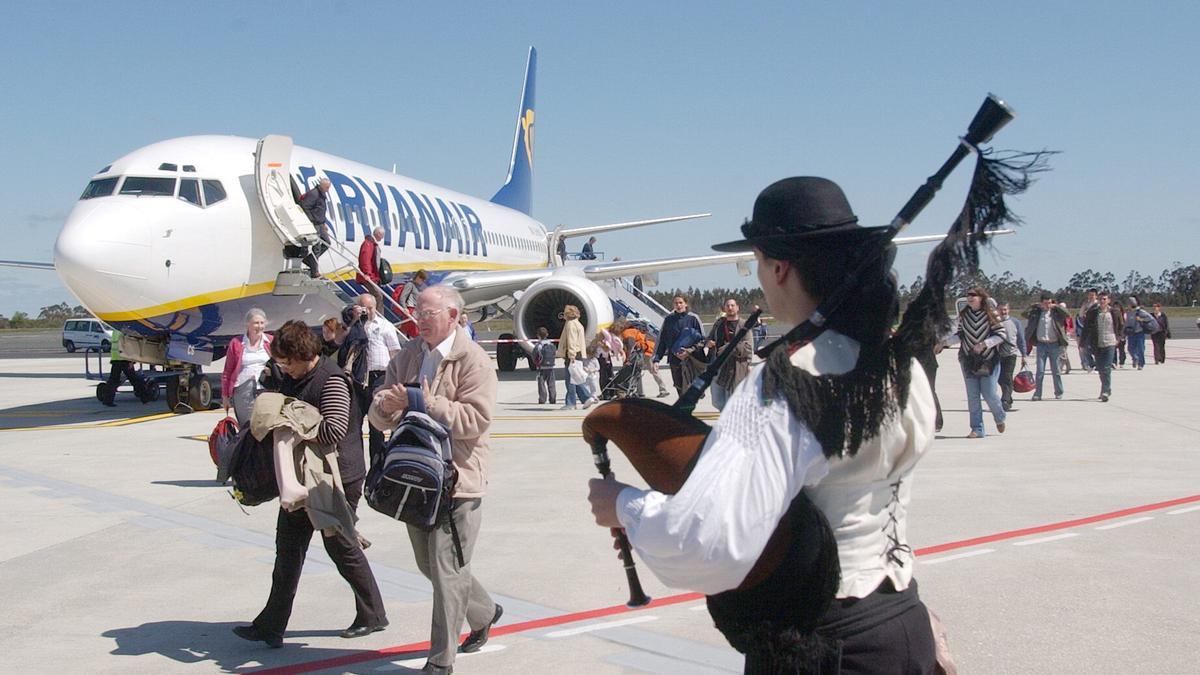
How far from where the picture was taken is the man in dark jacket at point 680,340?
1232cm

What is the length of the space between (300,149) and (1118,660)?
15.2 m

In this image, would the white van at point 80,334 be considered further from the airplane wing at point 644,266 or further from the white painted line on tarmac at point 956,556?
the white painted line on tarmac at point 956,556

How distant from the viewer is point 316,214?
1536cm

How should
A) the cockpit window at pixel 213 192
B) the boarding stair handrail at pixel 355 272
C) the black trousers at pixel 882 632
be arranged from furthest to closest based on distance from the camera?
the boarding stair handrail at pixel 355 272 → the cockpit window at pixel 213 192 → the black trousers at pixel 882 632

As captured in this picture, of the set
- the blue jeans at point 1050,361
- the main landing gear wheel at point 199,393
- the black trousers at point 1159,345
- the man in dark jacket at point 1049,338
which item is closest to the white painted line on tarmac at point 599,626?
the main landing gear wheel at point 199,393

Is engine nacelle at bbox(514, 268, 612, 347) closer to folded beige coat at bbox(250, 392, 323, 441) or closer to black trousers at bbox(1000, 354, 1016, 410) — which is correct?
black trousers at bbox(1000, 354, 1016, 410)

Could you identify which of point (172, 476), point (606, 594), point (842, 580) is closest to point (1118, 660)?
point (606, 594)

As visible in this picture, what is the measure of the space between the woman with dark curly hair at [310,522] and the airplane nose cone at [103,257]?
28.9ft

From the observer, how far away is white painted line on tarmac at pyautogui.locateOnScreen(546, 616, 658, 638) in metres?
4.91

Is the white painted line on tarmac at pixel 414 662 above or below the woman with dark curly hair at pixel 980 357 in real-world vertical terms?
below

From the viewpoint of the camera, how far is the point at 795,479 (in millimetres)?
1725

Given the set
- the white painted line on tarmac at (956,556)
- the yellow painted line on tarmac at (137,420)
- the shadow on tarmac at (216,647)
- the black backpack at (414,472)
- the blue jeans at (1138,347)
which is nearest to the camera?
the black backpack at (414,472)

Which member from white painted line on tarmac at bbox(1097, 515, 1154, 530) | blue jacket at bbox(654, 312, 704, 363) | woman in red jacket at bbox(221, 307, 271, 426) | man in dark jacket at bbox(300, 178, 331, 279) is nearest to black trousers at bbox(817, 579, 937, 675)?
white painted line on tarmac at bbox(1097, 515, 1154, 530)

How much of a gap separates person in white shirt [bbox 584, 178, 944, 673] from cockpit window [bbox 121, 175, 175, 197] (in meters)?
13.2
